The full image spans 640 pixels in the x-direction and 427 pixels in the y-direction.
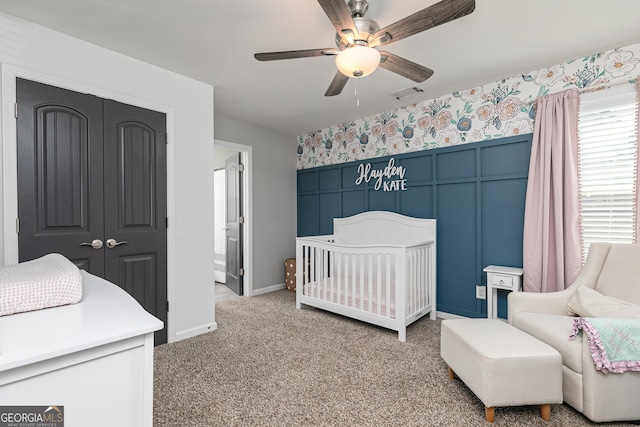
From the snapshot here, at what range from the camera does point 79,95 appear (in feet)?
7.02

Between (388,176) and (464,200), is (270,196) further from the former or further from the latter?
(464,200)

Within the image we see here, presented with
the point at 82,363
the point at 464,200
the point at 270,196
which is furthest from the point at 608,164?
the point at 270,196

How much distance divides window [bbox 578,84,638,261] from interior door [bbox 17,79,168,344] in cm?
343

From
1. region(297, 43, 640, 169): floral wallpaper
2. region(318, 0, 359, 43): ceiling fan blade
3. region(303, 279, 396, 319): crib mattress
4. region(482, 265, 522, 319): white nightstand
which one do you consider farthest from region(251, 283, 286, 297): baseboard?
region(318, 0, 359, 43): ceiling fan blade

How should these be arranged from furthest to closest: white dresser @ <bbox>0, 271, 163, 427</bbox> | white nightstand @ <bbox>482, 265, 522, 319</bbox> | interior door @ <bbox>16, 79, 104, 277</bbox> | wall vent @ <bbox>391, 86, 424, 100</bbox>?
wall vent @ <bbox>391, 86, 424, 100</bbox> → white nightstand @ <bbox>482, 265, 522, 319</bbox> → interior door @ <bbox>16, 79, 104, 277</bbox> → white dresser @ <bbox>0, 271, 163, 427</bbox>

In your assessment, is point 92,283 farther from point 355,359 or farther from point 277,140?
point 277,140

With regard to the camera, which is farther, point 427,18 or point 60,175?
point 60,175

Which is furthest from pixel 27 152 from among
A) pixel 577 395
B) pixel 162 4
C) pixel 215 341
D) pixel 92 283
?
pixel 577 395

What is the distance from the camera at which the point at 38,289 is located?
85 cm

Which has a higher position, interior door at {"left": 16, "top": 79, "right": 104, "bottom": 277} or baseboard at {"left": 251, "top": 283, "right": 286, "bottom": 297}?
→ interior door at {"left": 16, "top": 79, "right": 104, "bottom": 277}

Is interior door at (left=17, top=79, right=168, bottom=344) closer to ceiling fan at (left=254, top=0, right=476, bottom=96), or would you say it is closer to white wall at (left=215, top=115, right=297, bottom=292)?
ceiling fan at (left=254, top=0, right=476, bottom=96)

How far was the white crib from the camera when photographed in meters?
Answer: 2.68

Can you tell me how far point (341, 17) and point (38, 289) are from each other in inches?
60.9

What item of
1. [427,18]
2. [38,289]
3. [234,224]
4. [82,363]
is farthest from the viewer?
[234,224]
